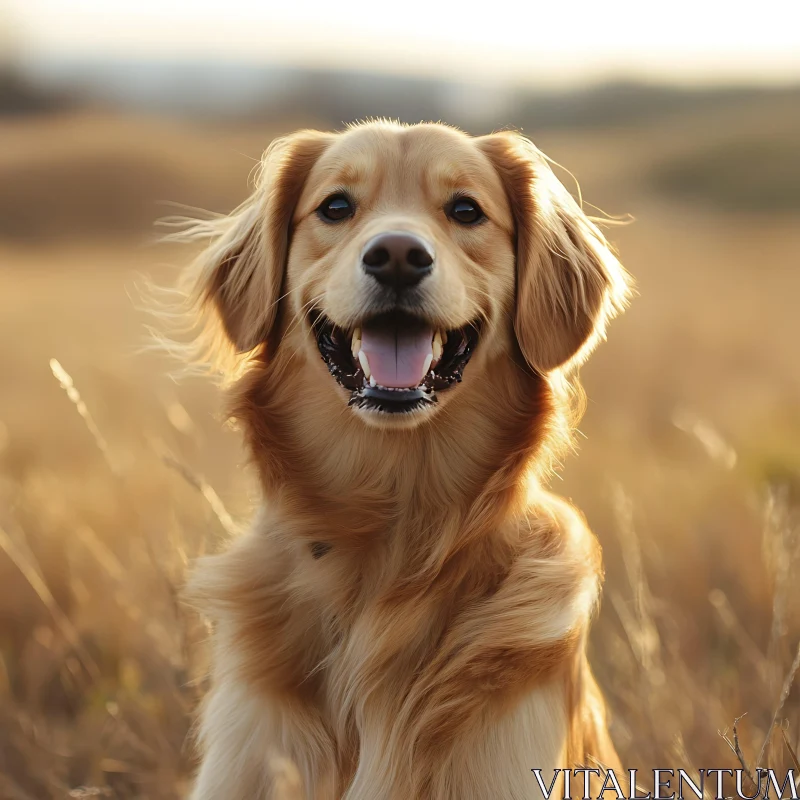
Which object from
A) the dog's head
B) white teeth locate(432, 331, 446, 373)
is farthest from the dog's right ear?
white teeth locate(432, 331, 446, 373)

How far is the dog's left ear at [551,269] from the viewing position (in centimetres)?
290

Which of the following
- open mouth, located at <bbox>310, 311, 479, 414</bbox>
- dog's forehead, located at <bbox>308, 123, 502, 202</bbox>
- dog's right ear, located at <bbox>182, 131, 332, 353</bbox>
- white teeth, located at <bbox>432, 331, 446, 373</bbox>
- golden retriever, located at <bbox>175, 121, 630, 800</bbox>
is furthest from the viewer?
dog's right ear, located at <bbox>182, 131, 332, 353</bbox>

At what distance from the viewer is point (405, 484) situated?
2.74m

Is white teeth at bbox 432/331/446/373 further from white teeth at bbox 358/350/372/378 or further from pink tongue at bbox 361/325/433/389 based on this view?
white teeth at bbox 358/350/372/378

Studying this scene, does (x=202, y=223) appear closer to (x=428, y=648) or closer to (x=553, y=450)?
(x=553, y=450)

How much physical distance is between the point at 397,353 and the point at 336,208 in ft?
1.89

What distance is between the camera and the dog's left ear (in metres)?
2.90

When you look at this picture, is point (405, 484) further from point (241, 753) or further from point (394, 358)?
point (241, 753)

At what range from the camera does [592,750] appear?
2.71 metres

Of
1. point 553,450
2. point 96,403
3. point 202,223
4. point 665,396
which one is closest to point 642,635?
point 553,450

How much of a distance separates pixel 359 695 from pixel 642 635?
4.00ft

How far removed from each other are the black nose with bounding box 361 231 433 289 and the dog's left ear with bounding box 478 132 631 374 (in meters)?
0.47

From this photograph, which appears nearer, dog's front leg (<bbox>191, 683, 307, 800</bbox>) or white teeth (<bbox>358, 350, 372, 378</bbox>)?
dog's front leg (<bbox>191, 683, 307, 800</bbox>)

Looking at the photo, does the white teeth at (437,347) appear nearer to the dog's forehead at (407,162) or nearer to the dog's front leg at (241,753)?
the dog's forehead at (407,162)
